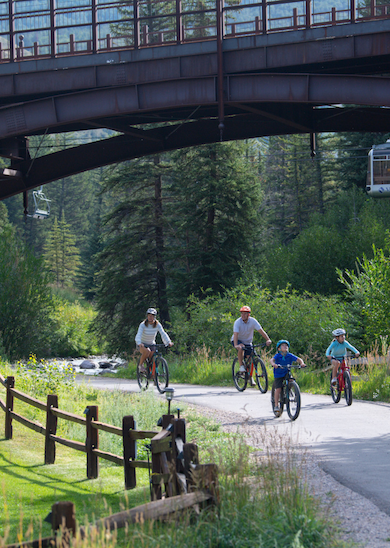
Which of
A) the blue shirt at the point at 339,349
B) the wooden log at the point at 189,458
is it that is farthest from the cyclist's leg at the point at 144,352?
the wooden log at the point at 189,458

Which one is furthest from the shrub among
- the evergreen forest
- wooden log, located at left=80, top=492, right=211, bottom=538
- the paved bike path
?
wooden log, located at left=80, top=492, right=211, bottom=538

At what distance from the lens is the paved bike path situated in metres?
7.76

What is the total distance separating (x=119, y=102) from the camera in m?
19.8

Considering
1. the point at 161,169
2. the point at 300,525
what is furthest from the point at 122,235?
the point at 300,525

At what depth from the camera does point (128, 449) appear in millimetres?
8227

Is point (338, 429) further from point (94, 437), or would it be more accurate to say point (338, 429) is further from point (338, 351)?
point (94, 437)

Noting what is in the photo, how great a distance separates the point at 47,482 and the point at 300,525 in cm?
464

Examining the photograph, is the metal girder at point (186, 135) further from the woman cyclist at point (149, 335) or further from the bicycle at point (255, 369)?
the woman cyclist at point (149, 335)

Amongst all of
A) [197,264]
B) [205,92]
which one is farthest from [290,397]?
[197,264]

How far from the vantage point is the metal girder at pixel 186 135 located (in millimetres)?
21453

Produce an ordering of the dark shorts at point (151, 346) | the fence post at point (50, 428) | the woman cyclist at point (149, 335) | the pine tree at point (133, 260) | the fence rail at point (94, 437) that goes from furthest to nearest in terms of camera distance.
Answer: the pine tree at point (133, 260)
the dark shorts at point (151, 346)
the woman cyclist at point (149, 335)
the fence post at point (50, 428)
the fence rail at point (94, 437)

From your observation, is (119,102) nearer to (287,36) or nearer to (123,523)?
(287,36)

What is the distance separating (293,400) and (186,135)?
13.8 m

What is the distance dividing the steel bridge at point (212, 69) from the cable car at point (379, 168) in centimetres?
451
